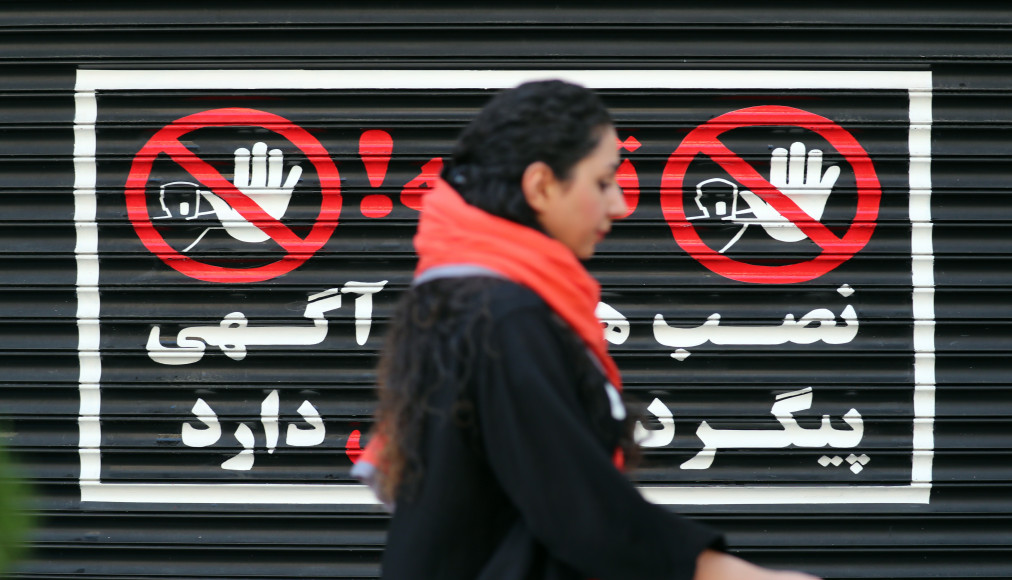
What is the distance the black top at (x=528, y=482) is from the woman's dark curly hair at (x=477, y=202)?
0.04m

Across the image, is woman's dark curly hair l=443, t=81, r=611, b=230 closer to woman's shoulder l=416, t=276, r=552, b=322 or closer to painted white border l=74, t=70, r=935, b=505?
woman's shoulder l=416, t=276, r=552, b=322

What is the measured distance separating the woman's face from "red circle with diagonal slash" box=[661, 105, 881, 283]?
1907mm

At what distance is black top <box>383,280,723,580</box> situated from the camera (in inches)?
51.8

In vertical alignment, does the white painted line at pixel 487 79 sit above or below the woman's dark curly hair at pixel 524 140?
above

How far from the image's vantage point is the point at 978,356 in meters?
3.36

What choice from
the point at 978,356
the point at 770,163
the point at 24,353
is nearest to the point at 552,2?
the point at 770,163

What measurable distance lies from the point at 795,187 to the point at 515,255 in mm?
2252

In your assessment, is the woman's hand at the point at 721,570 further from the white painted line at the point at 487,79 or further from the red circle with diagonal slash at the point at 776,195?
the white painted line at the point at 487,79

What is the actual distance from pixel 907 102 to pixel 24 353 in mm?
3526

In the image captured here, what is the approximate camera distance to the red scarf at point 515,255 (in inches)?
56.8

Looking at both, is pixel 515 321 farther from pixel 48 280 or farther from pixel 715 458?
pixel 48 280

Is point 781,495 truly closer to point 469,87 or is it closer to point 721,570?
point 469,87

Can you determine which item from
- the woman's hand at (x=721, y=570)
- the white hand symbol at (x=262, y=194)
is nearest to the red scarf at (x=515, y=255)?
the woman's hand at (x=721, y=570)

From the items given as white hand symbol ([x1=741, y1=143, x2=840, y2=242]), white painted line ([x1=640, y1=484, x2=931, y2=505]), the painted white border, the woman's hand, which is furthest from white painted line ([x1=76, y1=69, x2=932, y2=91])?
the woman's hand
